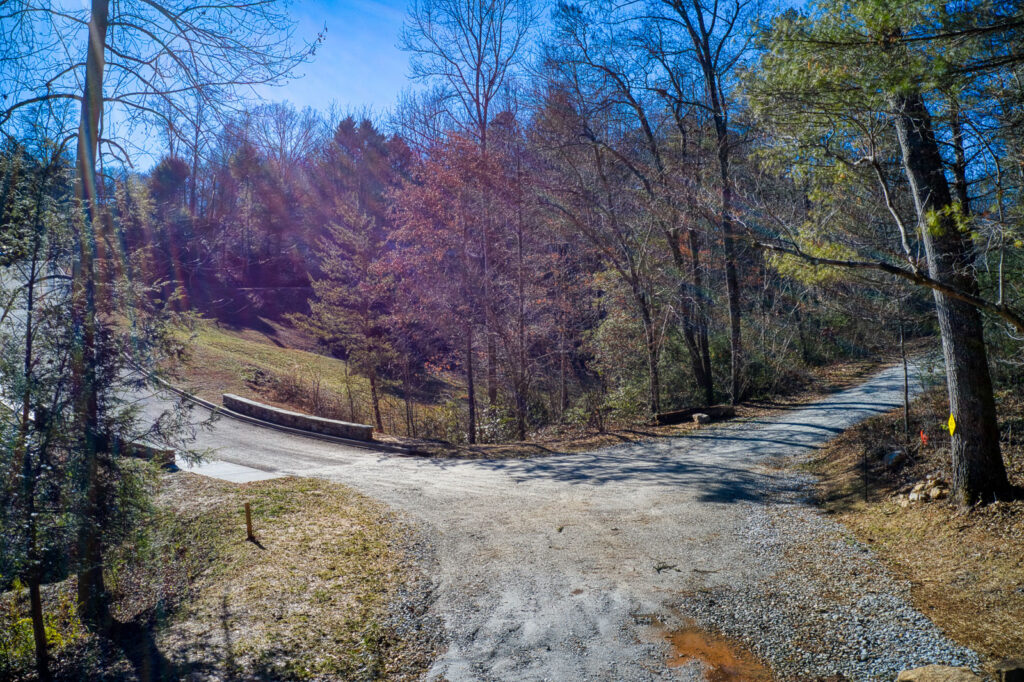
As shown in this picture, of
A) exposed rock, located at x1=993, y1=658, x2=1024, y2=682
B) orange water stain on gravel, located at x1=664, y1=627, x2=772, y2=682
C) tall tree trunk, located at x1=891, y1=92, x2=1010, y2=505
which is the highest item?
tall tree trunk, located at x1=891, y1=92, x2=1010, y2=505

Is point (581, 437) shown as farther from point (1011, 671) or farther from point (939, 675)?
point (1011, 671)

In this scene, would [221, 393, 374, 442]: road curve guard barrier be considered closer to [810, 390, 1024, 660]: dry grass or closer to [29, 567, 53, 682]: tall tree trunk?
[29, 567, 53, 682]: tall tree trunk

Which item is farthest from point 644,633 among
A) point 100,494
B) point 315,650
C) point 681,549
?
point 100,494

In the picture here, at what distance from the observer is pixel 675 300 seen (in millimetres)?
17844

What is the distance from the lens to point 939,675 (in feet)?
13.5

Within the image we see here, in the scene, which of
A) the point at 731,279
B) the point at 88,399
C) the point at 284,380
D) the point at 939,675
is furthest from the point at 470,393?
the point at 939,675

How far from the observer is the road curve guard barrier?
16.3 meters

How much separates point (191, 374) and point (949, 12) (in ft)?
72.7

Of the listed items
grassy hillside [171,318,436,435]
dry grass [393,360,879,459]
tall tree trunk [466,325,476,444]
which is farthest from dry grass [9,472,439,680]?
grassy hillside [171,318,436,435]

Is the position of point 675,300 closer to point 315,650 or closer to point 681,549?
point 681,549

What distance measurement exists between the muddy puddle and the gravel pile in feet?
0.43

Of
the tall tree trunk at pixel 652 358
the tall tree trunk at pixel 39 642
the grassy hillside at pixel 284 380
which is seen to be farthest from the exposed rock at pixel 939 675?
the grassy hillside at pixel 284 380

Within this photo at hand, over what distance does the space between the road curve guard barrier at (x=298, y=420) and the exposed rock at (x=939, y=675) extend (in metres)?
13.4

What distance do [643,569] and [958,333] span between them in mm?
4574
